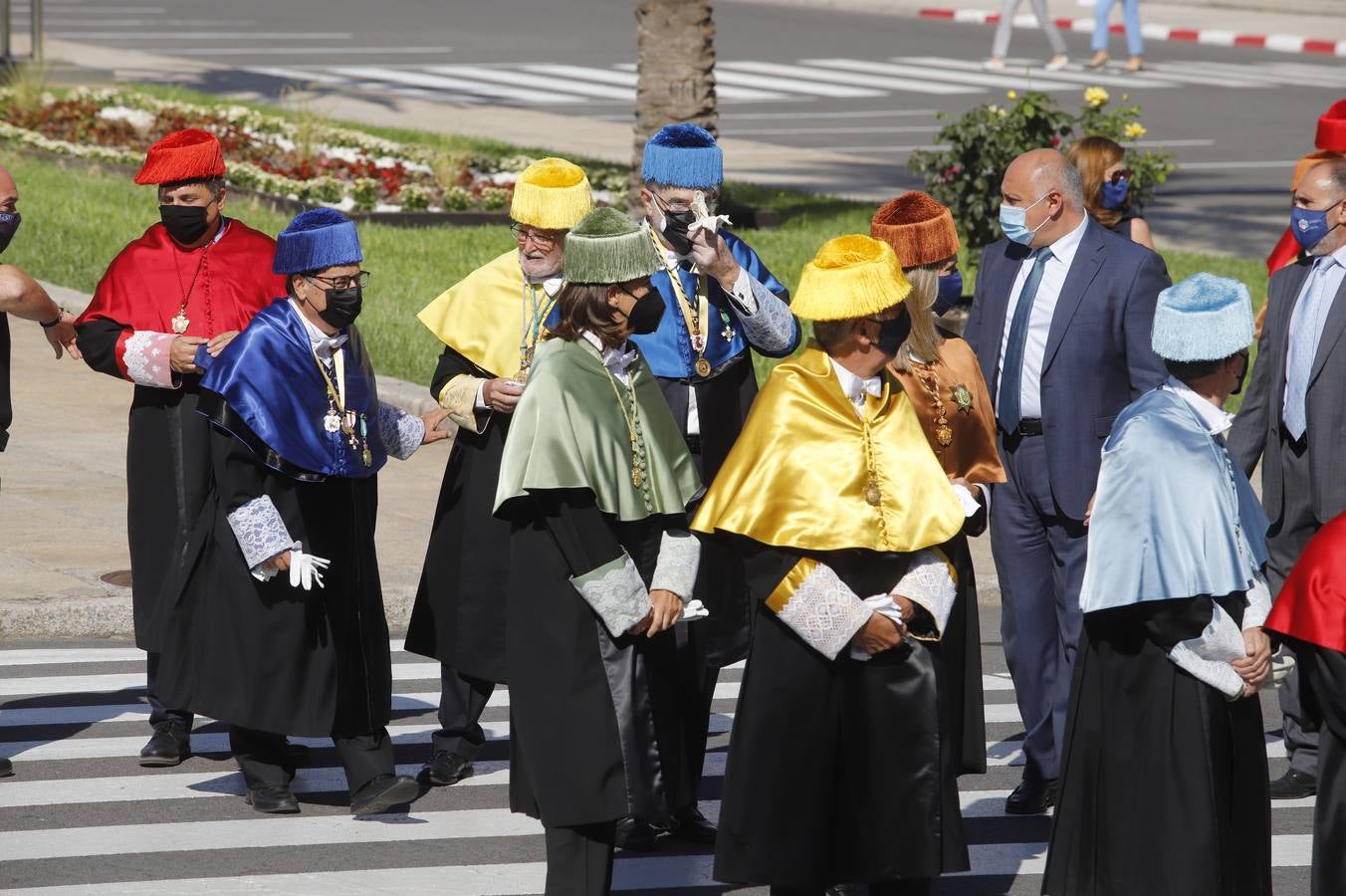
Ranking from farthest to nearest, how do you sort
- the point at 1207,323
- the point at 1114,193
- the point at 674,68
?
the point at 674,68 < the point at 1114,193 < the point at 1207,323

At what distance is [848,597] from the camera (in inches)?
215

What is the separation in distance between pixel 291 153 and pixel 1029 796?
14.7 meters

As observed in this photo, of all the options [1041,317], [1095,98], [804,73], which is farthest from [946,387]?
[804,73]

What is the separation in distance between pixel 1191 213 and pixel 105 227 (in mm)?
10131

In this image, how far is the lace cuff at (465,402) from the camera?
23.2 ft

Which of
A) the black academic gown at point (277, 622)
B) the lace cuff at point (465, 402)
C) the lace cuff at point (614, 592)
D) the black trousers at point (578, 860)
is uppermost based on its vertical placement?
the lace cuff at point (465, 402)

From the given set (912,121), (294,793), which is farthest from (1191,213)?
(294,793)

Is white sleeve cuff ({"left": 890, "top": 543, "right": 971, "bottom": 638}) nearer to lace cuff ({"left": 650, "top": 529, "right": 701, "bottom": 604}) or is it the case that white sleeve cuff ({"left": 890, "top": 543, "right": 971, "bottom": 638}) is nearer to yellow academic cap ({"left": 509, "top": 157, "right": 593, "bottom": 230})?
lace cuff ({"left": 650, "top": 529, "right": 701, "bottom": 604})

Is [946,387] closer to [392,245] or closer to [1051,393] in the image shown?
[1051,393]

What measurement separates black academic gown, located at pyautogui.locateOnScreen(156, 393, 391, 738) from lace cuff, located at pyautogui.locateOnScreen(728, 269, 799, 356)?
1345 millimetres

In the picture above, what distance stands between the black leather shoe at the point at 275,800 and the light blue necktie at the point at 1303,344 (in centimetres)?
367

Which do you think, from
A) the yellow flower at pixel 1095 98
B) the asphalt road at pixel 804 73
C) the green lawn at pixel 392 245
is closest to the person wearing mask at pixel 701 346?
the green lawn at pixel 392 245

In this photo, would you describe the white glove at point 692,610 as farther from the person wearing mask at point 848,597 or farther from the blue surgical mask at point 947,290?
the blue surgical mask at point 947,290

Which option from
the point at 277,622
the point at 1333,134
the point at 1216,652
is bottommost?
the point at 277,622
